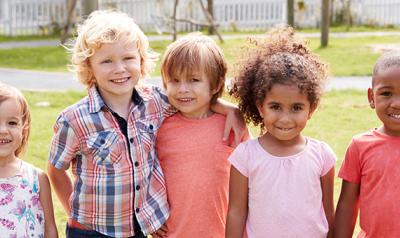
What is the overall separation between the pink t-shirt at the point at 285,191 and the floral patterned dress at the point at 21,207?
888 millimetres

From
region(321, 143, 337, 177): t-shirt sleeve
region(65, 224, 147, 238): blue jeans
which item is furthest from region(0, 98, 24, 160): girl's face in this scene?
region(321, 143, 337, 177): t-shirt sleeve

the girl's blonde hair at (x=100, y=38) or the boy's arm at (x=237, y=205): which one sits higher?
the girl's blonde hair at (x=100, y=38)

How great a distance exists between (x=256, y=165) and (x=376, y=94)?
1.88 ft

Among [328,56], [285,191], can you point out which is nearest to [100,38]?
[285,191]

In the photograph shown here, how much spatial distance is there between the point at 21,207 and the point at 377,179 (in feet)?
4.93

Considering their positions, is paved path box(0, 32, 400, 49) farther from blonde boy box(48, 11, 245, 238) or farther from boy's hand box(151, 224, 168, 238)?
boy's hand box(151, 224, 168, 238)

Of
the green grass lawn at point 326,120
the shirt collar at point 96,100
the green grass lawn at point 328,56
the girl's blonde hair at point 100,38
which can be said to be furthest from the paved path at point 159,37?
the shirt collar at point 96,100

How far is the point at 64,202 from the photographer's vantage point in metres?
3.37

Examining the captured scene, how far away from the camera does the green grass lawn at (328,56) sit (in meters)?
11.8

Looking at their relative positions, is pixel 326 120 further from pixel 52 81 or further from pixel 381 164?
pixel 381 164

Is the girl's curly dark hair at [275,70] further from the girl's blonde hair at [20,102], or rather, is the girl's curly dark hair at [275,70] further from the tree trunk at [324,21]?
the tree trunk at [324,21]

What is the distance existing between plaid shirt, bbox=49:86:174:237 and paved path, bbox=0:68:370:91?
20.8 ft

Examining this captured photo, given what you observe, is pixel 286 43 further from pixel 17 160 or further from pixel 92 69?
pixel 17 160

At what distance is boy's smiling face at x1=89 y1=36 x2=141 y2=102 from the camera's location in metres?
3.21
